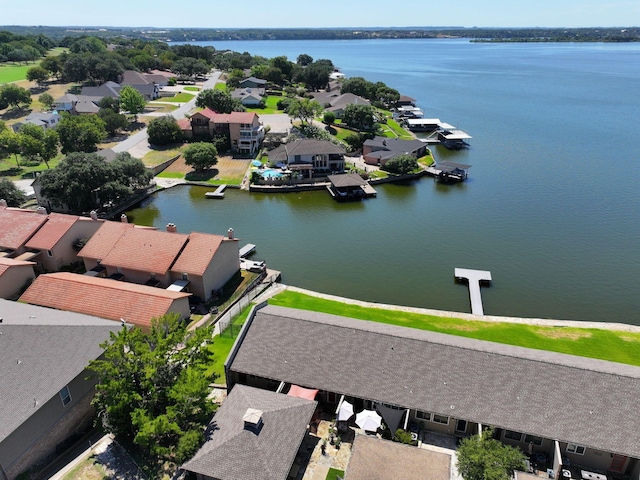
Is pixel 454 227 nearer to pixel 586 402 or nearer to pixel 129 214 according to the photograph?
pixel 586 402

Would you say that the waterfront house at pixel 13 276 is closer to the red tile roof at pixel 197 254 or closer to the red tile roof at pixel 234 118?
the red tile roof at pixel 197 254

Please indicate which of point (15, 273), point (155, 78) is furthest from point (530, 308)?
point (155, 78)

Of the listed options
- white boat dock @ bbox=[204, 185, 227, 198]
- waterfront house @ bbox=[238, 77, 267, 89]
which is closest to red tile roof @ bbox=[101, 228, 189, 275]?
white boat dock @ bbox=[204, 185, 227, 198]

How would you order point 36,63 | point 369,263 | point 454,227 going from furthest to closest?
point 36,63 → point 454,227 → point 369,263

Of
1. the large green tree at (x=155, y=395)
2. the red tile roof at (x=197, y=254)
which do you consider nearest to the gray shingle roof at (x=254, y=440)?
the large green tree at (x=155, y=395)

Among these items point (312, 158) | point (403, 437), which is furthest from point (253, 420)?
point (312, 158)

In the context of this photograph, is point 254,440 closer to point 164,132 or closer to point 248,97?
point 164,132
